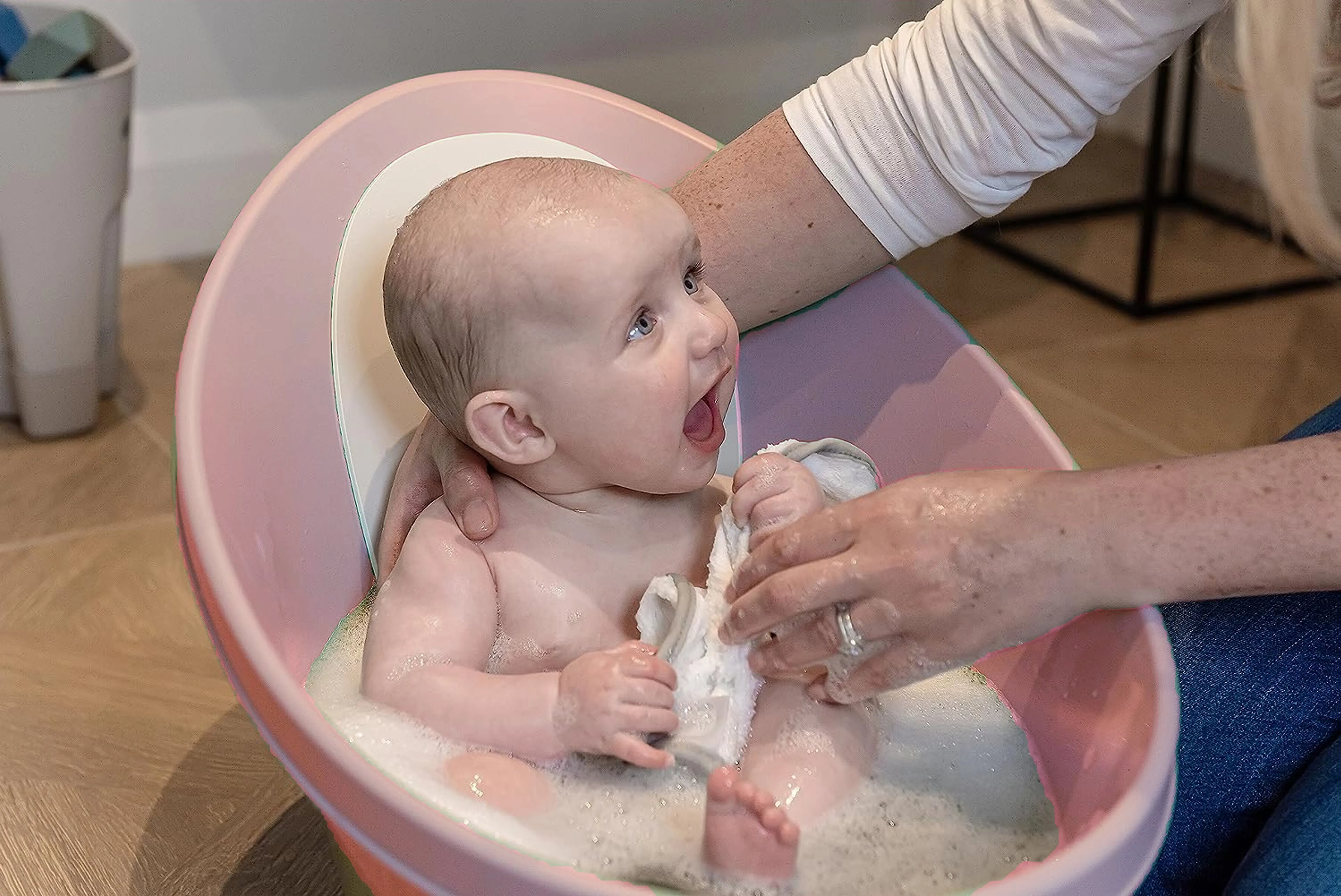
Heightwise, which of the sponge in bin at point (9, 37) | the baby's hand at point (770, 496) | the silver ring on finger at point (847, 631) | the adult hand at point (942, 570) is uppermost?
the adult hand at point (942, 570)

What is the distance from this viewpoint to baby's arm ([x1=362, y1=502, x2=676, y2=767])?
78 cm

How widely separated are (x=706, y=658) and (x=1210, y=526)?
30cm

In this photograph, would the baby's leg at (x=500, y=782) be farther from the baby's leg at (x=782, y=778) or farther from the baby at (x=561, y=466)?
the baby's leg at (x=782, y=778)

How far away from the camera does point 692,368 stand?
0.85m

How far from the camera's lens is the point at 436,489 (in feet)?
3.22

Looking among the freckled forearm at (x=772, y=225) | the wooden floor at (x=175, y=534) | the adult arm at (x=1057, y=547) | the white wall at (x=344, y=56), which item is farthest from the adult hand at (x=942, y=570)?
the white wall at (x=344, y=56)

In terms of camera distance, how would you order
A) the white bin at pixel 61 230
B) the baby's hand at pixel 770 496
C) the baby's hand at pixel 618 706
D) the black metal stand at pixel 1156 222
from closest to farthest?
the baby's hand at pixel 618 706 → the baby's hand at pixel 770 496 → the white bin at pixel 61 230 → the black metal stand at pixel 1156 222

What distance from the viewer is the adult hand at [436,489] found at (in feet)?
2.96

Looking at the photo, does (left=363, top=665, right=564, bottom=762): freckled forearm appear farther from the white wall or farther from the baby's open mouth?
the white wall

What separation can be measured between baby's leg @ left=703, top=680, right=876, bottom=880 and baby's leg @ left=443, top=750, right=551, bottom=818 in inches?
4.2

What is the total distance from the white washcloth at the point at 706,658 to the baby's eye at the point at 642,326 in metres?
0.13

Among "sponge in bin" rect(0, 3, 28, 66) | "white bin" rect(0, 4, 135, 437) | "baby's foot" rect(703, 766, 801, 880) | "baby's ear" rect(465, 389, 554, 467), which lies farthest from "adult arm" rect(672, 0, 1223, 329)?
"sponge in bin" rect(0, 3, 28, 66)

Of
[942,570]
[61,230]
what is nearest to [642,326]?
[942,570]

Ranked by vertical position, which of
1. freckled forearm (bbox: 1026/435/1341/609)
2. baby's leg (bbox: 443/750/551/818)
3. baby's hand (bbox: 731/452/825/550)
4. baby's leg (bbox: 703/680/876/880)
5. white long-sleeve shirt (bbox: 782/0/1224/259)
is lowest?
baby's leg (bbox: 443/750/551/818)
